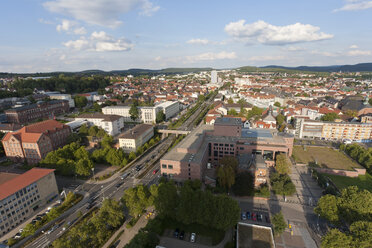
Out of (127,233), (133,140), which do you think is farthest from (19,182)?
(133,140)

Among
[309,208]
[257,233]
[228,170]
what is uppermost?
[228,170]

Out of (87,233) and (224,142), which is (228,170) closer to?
(224,142)

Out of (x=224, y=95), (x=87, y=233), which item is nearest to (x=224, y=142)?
(x=87, y=233)

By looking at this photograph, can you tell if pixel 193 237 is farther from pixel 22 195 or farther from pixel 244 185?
pixel 22 195

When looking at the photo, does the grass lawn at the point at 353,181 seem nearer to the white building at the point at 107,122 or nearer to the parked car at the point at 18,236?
the parked car at the point at 18,236

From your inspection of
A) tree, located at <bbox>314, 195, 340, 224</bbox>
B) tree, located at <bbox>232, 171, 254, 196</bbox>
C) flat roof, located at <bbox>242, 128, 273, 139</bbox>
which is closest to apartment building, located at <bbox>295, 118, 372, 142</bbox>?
flat roof, located at <bbox>242, 128, 273, 139</bbox>

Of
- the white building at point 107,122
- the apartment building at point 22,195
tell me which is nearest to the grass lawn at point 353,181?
the apartment building at point 22,195

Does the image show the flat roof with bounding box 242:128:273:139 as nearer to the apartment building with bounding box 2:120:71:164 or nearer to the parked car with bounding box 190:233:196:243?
the parked car with bounding box 190:233:196:243
